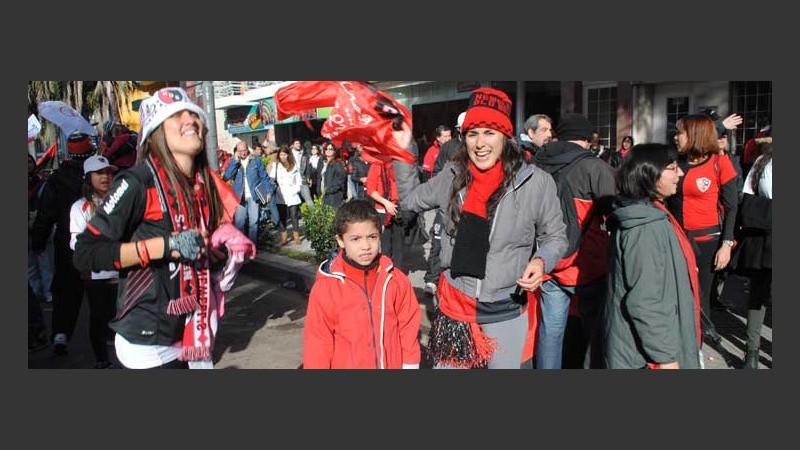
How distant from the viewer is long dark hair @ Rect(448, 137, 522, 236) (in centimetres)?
275

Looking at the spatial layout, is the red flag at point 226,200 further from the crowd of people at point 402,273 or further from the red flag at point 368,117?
the red flag at point 368,117

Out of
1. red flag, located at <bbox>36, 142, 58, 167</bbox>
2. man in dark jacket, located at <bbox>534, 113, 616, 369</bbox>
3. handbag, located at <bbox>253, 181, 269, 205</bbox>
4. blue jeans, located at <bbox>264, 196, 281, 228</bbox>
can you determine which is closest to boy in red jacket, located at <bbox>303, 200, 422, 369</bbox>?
man in dark jacket, located at <bbox>534, 113, 616, 369</bbox>

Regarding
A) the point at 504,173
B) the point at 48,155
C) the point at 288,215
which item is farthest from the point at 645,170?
the point at 288,215

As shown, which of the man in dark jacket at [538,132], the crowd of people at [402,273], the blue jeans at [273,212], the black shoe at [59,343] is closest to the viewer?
the crowd of people at [402,273]

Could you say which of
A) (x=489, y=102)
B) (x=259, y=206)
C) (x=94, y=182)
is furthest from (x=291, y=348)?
(x=259, y=206)

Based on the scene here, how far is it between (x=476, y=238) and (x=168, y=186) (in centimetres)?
137

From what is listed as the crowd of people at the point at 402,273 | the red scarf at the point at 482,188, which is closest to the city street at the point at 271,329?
the crowd of people at the point at 402,273

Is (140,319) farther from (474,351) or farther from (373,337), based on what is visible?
(474,351)

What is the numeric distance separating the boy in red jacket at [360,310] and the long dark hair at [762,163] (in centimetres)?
265

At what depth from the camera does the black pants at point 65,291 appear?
4723 millimetres

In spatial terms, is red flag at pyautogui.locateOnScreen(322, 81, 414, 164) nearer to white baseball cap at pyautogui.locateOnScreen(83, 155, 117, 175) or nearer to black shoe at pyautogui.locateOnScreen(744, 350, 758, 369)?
white baseball cap at pyautogui.locateOnScreen(83, 155, 117, 175)

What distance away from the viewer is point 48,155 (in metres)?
5.16

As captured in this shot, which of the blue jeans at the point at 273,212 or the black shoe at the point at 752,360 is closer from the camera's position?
the black shoe at the point at 752,360

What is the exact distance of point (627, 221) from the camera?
2744 mm
